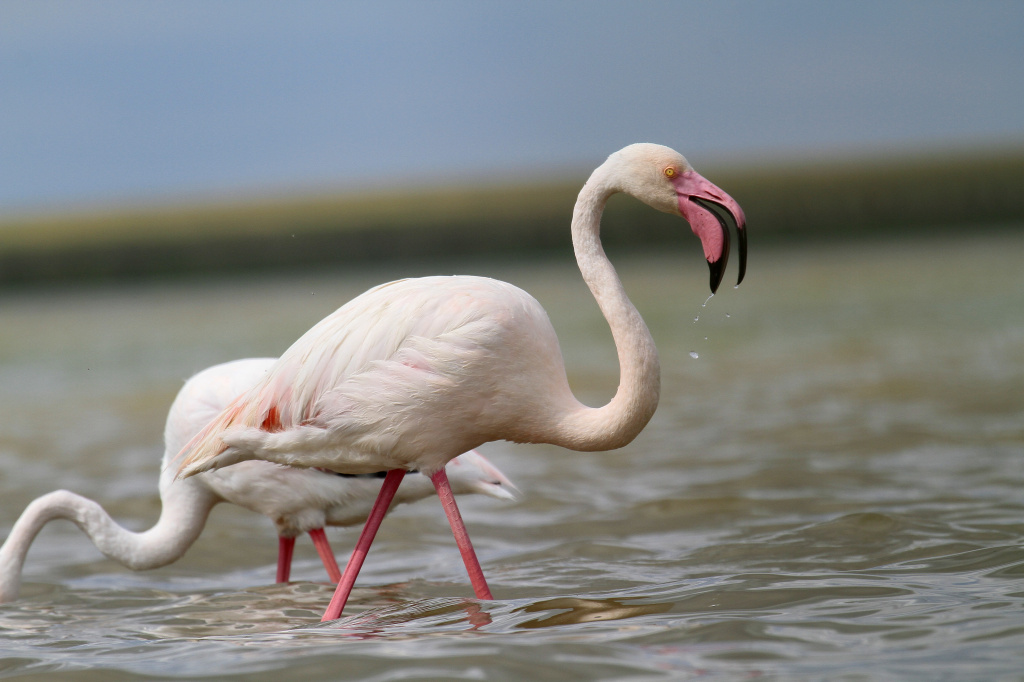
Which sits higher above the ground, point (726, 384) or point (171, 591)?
point (726, 384)

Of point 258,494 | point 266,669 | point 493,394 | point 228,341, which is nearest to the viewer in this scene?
point 266,669

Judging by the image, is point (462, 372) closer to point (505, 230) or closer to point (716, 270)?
point (716, 270)

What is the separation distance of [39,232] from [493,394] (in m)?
44.6

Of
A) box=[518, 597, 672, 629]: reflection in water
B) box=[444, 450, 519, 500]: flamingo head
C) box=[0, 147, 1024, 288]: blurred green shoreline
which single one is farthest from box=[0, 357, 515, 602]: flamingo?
box=[0, 147, 1024, 288]: blurred green shoreline

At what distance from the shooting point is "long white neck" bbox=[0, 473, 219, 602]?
516cm

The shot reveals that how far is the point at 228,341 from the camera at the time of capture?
1598 cm

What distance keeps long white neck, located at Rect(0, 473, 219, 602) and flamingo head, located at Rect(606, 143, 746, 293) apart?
250cm

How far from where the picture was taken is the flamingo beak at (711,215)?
3.98m

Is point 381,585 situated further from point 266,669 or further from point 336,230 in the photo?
point 336,230

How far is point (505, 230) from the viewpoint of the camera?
3622cm

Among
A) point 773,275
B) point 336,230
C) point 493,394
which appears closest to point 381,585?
point 493,394

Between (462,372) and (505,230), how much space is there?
32.4m

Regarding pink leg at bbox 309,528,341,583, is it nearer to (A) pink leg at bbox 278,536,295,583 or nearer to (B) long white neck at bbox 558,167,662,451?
(A) pink leg at bbox 278,536,295,583

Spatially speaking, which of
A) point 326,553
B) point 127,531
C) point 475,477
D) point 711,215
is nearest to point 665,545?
point 475,477
